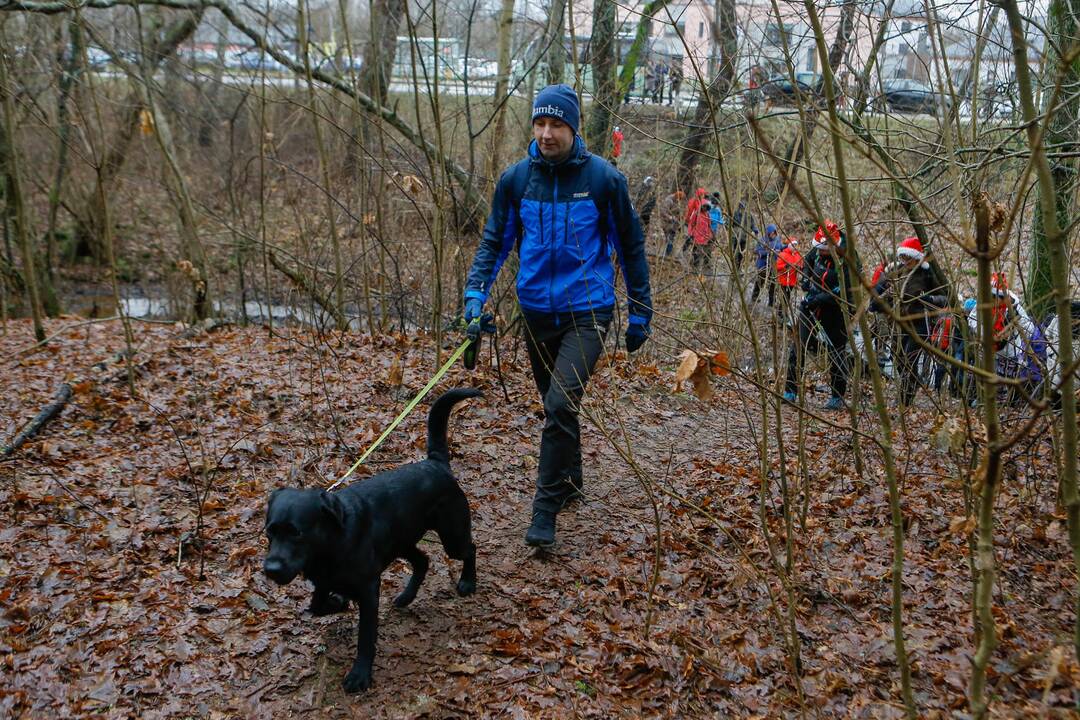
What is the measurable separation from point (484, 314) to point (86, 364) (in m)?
5.36

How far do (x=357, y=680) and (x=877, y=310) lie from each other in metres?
4.17

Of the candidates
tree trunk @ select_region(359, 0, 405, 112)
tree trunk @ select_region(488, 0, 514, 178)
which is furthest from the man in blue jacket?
tree trunk @ select_region(359, 0, 405, 112)

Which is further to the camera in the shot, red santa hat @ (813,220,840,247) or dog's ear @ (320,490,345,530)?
dog's ear @ (320,490,345,530)

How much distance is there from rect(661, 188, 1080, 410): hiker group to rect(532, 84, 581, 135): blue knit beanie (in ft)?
3.29

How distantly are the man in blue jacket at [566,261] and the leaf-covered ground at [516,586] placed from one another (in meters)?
0.37

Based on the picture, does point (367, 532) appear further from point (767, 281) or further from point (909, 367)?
point (909, 367)

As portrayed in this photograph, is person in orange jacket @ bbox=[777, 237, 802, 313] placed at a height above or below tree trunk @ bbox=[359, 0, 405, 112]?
below

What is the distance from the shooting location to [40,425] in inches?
243

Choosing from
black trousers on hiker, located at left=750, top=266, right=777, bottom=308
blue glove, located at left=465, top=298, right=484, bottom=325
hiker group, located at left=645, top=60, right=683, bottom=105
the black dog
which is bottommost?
the black dog

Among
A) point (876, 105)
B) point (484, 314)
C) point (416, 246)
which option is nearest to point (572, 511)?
point (484, 314)

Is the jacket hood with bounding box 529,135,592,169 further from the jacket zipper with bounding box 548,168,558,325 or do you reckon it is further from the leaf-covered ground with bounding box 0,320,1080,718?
the leaf-covered ground with bounding box 0,320,1080,718

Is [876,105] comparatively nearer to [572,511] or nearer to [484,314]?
[484,314]

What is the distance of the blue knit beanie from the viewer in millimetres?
4320

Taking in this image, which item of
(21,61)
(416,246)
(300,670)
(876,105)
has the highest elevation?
(21,61)
